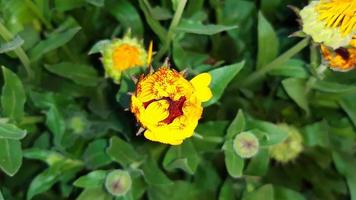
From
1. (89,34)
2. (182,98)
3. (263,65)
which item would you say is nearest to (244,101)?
(263,65)

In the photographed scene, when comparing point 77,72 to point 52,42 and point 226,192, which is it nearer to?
point 52,42

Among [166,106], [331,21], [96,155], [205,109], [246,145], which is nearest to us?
[166,106]

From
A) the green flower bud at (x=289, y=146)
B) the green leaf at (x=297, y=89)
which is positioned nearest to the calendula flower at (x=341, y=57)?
the green leaf at (x=297, y=89)

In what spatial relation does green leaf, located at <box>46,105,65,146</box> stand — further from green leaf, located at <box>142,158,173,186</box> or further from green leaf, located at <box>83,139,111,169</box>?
green leaf, located at <box>142,158,173,186</box>

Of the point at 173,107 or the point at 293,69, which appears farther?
the point at 293,69

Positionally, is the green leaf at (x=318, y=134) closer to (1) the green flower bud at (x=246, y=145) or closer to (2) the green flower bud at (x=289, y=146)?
(2) the green flower bud at (x=289, y=146)

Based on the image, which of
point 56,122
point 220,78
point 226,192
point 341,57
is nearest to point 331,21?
point 341,57
